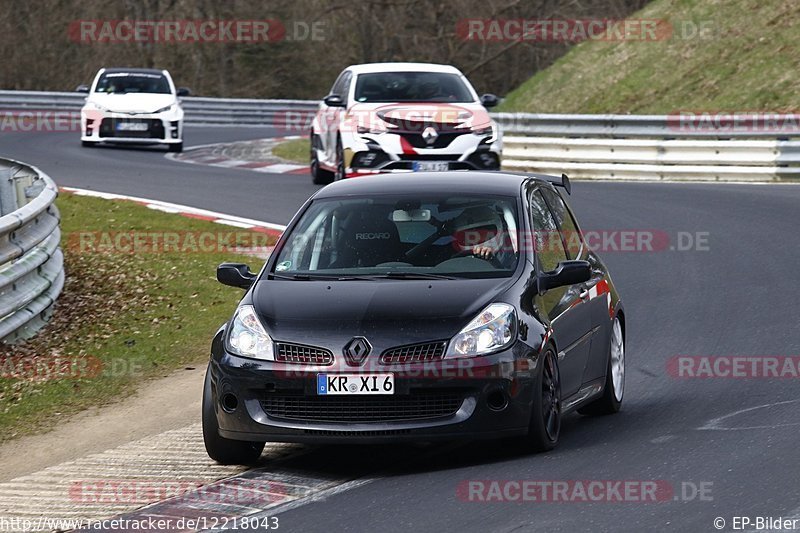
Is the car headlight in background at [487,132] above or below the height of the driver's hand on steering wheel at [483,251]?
below

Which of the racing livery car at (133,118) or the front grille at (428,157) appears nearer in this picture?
the front grille at (428,157)

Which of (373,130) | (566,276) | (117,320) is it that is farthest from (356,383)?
(373,130)

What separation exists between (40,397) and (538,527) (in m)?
4.77

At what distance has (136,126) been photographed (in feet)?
95.2

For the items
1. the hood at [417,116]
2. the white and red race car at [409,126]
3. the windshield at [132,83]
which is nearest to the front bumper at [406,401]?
the white and red race car at [409,126]

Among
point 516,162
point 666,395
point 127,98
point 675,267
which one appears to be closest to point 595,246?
A: point 675,267

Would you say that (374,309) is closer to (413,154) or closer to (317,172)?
(413,154)

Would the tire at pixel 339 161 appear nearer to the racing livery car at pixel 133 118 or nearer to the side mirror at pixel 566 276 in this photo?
the racing livery car at pixel 133 118

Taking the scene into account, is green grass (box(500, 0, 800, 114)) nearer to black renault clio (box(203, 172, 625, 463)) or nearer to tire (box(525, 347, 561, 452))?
black renault clio (box(203, 172, 625, 463))

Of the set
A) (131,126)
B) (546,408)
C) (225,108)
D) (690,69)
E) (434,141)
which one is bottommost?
(225,108)

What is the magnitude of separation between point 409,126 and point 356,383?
12.4m

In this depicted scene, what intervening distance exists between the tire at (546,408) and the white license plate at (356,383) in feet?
2.50

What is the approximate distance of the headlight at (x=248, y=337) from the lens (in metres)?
7.50

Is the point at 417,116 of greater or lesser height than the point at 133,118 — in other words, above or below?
above
